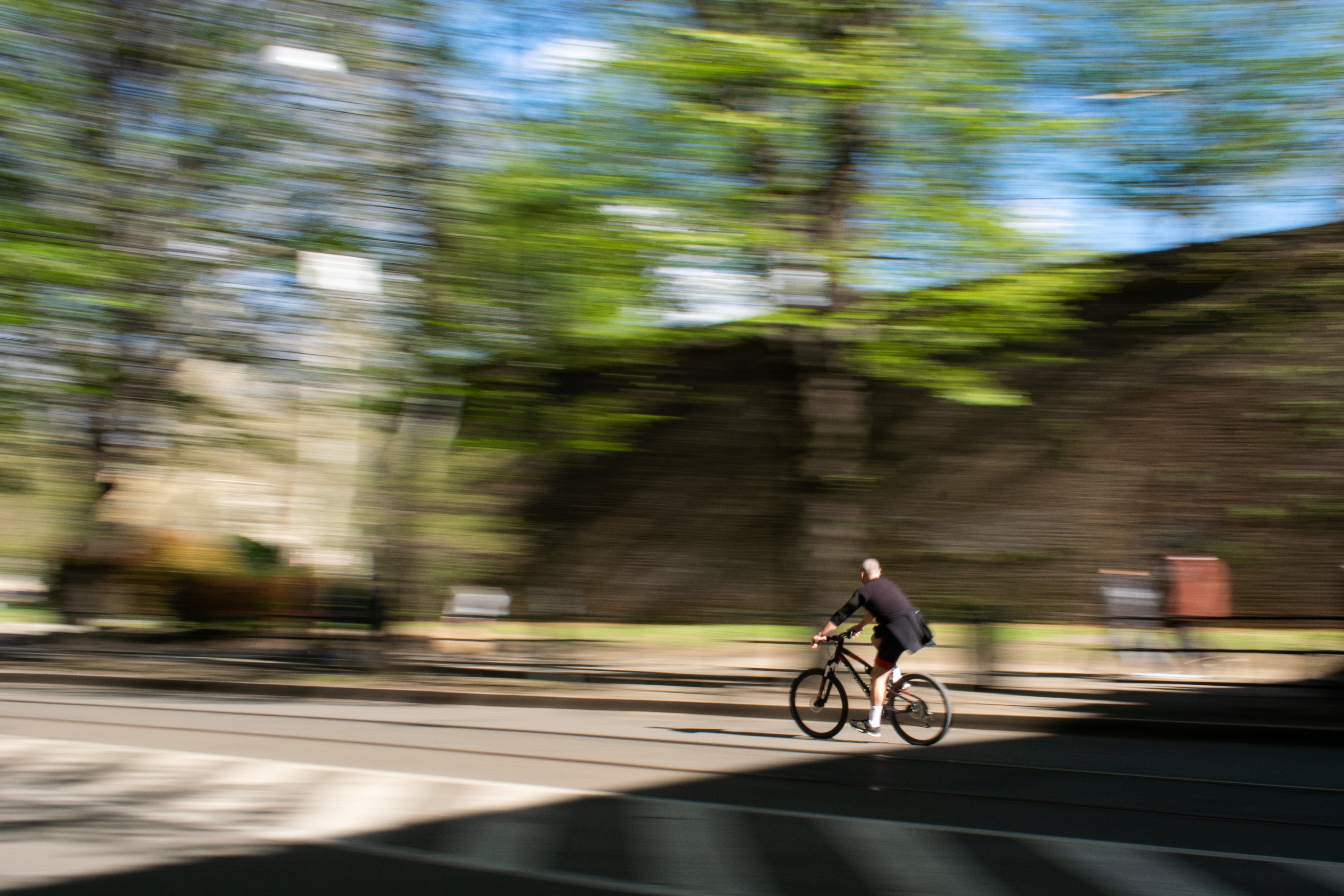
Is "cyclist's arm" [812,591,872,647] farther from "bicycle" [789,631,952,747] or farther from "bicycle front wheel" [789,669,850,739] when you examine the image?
"bicycle front wheel" [789,669,850,739]

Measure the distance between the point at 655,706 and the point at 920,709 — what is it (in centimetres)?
367

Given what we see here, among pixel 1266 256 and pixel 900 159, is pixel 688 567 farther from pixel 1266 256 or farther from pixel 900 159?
pixel 1266 256

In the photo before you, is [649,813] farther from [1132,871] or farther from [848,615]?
[848,615]

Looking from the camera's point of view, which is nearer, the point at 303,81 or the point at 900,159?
the point at 900,159

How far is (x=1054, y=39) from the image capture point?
11664mm

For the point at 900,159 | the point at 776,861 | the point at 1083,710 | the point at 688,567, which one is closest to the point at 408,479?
the point at 688,567

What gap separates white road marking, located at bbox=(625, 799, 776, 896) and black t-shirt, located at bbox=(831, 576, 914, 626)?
3086 millimetres

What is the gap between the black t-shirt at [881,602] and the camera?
9.28m

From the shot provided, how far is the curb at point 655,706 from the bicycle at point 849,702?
44.5 inches

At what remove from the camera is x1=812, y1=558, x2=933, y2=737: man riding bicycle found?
30.3 ft

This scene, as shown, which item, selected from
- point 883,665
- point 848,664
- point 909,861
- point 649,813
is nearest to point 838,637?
point 848,664

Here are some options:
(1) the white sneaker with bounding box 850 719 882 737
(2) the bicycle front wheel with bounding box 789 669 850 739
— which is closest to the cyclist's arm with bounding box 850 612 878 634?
(2) the bicycle front wheel with bounding box 789 669 850 739

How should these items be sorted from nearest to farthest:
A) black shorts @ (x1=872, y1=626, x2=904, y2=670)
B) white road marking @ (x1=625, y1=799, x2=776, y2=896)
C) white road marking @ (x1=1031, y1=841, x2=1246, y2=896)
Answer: white road marking @ (x1=1031, y1=841, x2=1246, y2=896)
white road marking @ (x1=625, y1=799, x2=776, y2=896)
black shorts @ (x1=872, y1=626, x2=904, y2=670)

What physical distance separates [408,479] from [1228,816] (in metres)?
10.9
